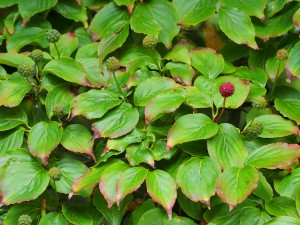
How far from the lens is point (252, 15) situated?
1.94m

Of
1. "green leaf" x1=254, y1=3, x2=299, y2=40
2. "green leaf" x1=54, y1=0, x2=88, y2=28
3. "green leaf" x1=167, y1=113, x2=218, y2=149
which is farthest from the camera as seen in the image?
"green leaf" x1=54, y1=0, x2=88, y2=28

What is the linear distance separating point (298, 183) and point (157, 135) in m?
0.43

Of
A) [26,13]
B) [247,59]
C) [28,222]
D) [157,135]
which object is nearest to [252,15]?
[247,59]

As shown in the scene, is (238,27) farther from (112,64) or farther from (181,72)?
(112,64)

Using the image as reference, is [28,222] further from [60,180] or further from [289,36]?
[289,36]

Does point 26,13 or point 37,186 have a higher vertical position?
point 26,13

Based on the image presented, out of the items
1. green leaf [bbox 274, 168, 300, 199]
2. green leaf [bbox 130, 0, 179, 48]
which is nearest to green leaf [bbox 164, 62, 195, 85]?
green leaf [bbox 130, 0, 179, 48]

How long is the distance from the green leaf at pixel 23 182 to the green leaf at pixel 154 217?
0.30 meters

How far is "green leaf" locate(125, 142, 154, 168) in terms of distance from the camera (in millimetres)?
1663

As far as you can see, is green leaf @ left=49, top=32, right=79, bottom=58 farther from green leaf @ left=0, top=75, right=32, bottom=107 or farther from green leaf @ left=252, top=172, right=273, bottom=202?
green leaf @ left=252, top=172, right=273, bottom=202

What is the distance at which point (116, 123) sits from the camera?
5.70ft

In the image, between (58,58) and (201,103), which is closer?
(201,103)

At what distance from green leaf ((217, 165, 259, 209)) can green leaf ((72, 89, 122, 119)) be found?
1.38 feet

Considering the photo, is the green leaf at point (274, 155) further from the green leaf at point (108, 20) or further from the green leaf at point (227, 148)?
the green leaf at point (108, 20)
